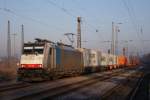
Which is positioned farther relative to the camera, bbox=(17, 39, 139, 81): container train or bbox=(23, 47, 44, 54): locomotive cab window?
→ bbox=(23, 47, 44, 54): locomotive cab window

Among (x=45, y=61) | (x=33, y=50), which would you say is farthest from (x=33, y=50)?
(x=45, y=61)

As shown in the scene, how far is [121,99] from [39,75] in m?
10.9

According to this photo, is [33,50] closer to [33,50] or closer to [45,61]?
[33,50]

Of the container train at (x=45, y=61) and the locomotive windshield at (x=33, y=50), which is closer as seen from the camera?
the container train at (x=45, y=61)

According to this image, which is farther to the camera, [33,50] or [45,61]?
[33,50]

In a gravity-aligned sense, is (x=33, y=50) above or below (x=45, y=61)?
above

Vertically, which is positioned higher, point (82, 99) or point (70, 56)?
point (70, 56)

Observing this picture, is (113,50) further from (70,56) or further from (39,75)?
(39,75)

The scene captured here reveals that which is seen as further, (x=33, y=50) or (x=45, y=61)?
(x=33, y=50)

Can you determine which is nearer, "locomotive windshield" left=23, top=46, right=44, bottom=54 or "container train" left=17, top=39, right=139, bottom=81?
"container train" left=17, top=39, right=139, bottom=81

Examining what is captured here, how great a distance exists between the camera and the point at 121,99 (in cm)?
1507

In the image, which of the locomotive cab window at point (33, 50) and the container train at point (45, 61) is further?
the locomotive cab window at point (33, 50)

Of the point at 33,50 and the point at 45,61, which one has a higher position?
the point at 33,50

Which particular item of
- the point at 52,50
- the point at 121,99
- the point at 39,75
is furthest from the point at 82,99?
the point at 52,50
